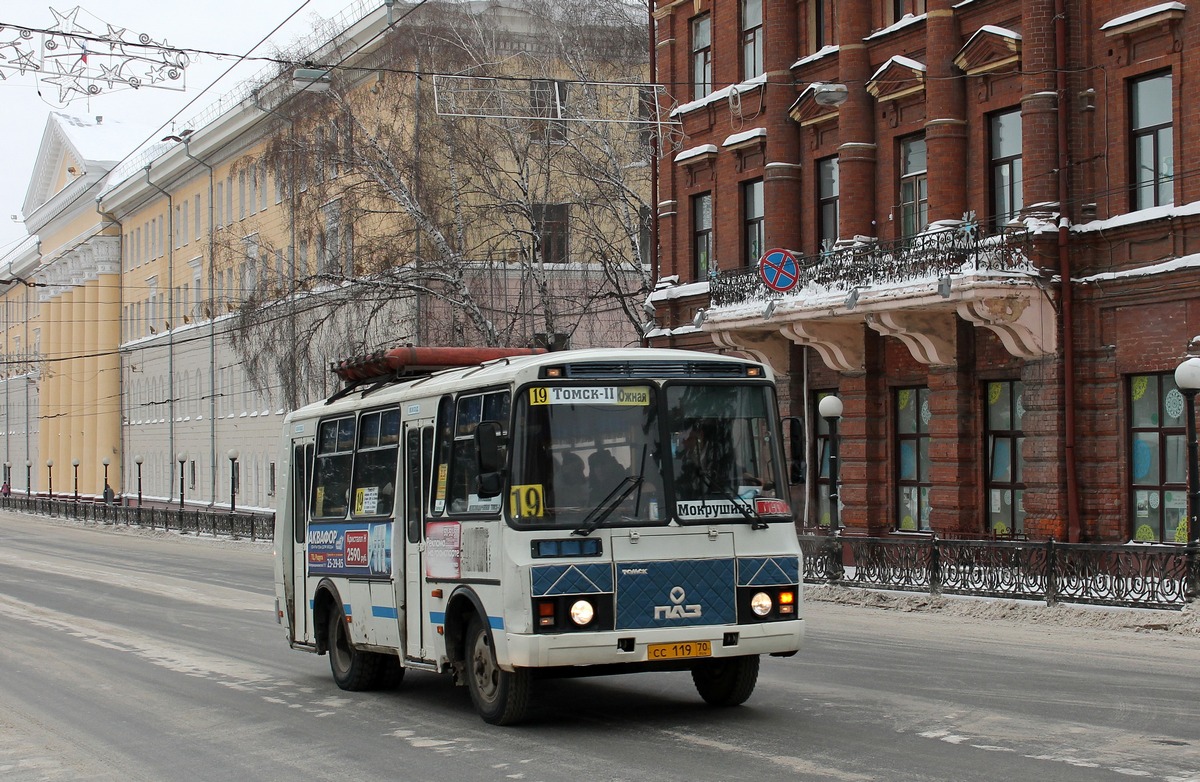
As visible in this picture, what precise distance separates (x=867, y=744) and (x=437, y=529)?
3831 millimetres

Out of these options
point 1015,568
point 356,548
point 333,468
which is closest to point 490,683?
point 356,548

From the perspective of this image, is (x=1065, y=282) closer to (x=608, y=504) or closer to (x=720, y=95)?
(x=720, y=95)

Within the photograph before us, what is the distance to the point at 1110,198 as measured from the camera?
2681 centimetres

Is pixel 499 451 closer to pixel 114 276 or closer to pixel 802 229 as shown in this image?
pixel 802 229

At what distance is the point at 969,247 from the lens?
27.9m

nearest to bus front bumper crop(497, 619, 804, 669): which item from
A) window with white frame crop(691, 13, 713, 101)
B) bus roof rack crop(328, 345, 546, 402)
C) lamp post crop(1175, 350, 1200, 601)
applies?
bus roof rack crop(328, 345, 546, 402)

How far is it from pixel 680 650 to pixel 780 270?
70.0ft

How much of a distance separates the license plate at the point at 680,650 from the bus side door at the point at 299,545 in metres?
5.46

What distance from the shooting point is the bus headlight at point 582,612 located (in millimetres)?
11281

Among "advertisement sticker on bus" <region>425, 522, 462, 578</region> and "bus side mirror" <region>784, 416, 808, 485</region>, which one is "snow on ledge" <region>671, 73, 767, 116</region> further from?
"advertisement sticker on bus" <region>425, 522, 462, 578</region>

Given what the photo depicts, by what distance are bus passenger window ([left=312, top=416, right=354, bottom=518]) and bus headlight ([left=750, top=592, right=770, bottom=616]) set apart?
14.9ft

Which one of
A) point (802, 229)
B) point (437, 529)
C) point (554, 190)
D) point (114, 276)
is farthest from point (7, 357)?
point (437, 529)

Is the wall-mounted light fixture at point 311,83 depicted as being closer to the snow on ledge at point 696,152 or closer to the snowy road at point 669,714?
the snow on ledge at point 696,152

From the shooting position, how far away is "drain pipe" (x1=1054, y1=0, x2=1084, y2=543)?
27156 mm
